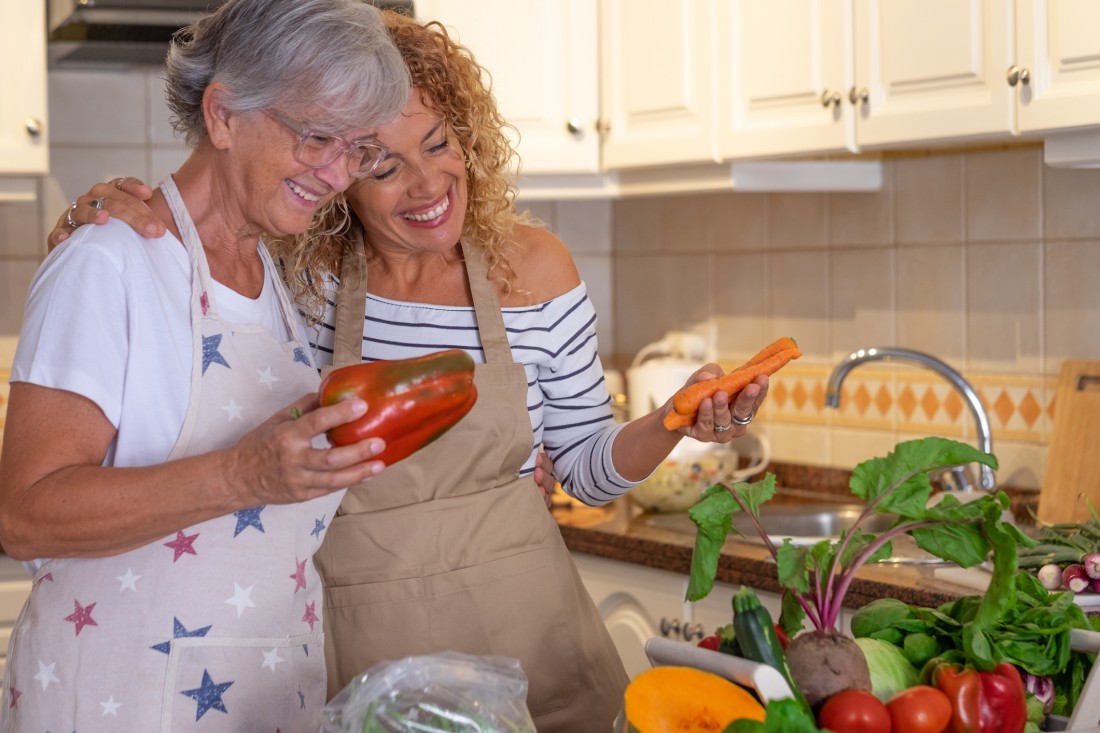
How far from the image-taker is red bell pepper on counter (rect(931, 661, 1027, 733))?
0.93 metres

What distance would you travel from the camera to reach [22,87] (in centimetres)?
237

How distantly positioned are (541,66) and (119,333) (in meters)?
1.61

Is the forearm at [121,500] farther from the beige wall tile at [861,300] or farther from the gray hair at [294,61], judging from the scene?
the beige wall tile at [861,300]

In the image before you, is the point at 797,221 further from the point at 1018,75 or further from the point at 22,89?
the point at 22,89

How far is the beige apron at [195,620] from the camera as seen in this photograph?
3.91 feet

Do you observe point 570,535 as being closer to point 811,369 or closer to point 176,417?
point 811,369

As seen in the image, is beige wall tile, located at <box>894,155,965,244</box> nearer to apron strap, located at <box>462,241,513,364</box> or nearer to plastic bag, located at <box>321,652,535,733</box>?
apron strap, located at <box>462,241,513,364</box>

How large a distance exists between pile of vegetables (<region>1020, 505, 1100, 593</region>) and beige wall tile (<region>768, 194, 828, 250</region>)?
3.46ft

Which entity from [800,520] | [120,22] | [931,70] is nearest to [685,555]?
[800,520]

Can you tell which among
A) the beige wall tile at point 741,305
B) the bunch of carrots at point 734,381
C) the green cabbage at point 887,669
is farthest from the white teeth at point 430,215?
the beige wall tile at point 741,305

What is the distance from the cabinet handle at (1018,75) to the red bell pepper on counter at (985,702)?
122 centimetres

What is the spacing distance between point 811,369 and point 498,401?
4.27ft

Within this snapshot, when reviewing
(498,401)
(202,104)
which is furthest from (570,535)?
(202,104)

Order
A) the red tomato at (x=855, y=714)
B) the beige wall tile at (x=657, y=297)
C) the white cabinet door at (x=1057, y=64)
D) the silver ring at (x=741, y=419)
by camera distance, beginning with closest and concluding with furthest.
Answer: the red tomato at (x=855, y=714), the silver ring at (x=741, y=419), the white cabinet door at (x=1057, y=64), the beige wall tile at (x=657, y=297)
